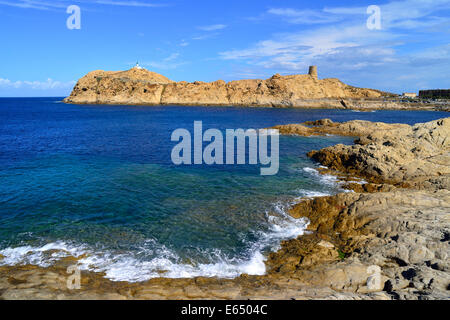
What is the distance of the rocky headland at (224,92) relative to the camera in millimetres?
128375

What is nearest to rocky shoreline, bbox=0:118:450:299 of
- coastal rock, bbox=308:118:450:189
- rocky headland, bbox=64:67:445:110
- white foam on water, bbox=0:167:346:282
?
white foam on water, bbox=0:167:346:282

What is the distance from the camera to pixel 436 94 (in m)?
152

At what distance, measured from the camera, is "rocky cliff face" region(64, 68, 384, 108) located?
12938 centimetres

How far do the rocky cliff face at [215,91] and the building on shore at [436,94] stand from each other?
111ft

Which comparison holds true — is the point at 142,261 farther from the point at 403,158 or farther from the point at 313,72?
the point at 313,72

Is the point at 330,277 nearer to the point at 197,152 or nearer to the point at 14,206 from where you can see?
the point at 14,206

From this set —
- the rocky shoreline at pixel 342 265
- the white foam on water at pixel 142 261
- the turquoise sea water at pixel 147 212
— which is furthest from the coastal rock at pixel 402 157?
the white foam on water at pixel 142 261

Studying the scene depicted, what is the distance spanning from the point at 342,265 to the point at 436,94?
18558 centimetres

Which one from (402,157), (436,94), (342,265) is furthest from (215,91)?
(342,265)

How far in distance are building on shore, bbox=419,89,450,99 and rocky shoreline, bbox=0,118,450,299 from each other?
165 meters
